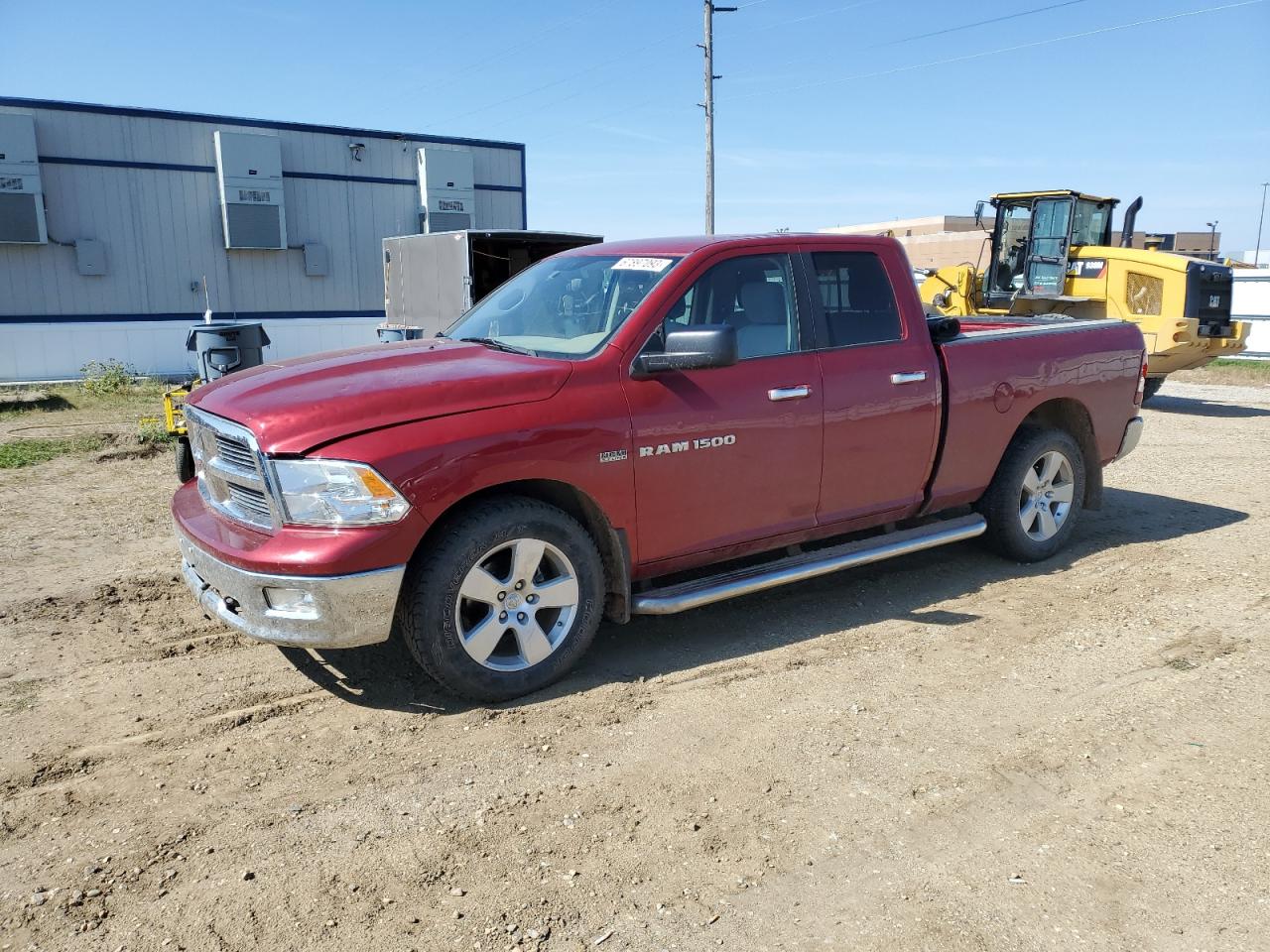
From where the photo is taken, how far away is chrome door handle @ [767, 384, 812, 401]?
15.6ft

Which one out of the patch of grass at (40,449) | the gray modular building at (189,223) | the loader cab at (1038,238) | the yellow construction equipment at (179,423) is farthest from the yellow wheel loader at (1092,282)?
the gray modular building at (189,223)

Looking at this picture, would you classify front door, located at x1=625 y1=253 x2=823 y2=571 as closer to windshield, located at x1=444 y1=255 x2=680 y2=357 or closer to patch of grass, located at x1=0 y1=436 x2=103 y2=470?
windshield, located at x1=444 y1=255 x2=680 y2=357

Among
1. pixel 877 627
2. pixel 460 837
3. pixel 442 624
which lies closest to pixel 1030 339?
pixel 877 627

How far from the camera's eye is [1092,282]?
47.1 feet

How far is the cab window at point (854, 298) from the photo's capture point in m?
5.12

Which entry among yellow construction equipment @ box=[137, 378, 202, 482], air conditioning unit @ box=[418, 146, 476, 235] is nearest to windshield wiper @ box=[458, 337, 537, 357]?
yellow construction equipment @ box=[137, 378, 202, 482]

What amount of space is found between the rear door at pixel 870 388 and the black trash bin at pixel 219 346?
281 inches

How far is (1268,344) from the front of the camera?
2045cm

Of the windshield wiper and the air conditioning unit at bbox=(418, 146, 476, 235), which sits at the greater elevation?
the air conditioning unit at bbox=(418, 146, 476, 235)

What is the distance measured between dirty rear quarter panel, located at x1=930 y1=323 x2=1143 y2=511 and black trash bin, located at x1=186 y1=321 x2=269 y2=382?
7484 mm

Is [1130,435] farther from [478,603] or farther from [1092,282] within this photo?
[1092,282]

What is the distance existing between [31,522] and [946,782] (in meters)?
6.74

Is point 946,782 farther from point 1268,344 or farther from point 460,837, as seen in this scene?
point 1268,344

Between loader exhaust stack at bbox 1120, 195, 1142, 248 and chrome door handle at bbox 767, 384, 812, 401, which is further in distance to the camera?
loader exhaust stack at bbox 1120, 195, 1142, 248
